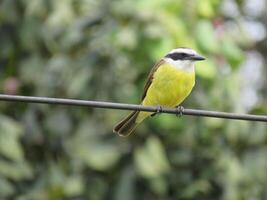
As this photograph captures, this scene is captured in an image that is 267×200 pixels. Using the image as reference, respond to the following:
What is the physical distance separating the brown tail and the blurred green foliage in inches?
22.3

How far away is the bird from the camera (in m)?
4.94

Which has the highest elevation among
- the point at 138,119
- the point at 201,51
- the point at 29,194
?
the point at 201,51

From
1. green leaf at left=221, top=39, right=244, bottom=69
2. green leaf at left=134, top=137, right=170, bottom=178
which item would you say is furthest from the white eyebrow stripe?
green leaf at left=134, top=137, right=170, bottom=178

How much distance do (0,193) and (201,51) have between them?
1540 millimetres

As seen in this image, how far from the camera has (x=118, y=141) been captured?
6094mm

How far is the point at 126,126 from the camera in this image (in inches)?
204

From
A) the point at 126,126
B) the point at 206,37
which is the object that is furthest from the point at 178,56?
the point at 206,37

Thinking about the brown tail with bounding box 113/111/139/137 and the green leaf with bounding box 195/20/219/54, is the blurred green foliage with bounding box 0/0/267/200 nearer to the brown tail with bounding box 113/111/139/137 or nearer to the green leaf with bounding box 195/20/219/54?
the green leaf with bounding box 195/20/219/54

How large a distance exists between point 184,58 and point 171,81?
0.15 meters

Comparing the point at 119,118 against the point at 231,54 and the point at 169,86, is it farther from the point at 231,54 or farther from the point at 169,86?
the point at 169,86

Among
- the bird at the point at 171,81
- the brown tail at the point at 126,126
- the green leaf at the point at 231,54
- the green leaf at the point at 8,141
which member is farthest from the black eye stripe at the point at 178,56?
the green leaf at the point at 8,141

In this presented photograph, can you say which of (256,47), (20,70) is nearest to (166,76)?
(20,70)

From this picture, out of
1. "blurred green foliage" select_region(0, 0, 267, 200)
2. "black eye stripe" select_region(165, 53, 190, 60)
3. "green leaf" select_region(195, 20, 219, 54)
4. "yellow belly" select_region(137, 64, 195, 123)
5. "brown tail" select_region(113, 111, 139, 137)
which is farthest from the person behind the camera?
"blurred green foliage" select_region(0, 0, 267, 200)

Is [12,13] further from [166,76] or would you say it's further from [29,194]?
[166,76]
